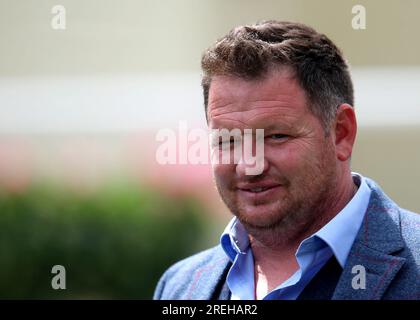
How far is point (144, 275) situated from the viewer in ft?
13.8

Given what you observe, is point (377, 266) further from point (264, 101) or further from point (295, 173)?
point (264, 101)

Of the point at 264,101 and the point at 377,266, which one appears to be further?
the point at 264,101

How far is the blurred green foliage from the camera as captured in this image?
417cm

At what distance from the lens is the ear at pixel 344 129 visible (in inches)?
87.4

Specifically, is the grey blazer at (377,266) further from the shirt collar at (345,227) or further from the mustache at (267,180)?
the mustache at (267,180)

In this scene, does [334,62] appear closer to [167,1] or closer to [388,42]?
[388,42]

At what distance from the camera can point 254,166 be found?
210 centimetres

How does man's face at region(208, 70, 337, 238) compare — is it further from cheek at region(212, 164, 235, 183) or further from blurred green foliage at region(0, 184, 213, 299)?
blurred green foliage at region(0, 184, 213, 299)

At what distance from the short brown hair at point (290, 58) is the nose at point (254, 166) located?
254 mm

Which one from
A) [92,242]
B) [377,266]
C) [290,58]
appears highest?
[290,58]

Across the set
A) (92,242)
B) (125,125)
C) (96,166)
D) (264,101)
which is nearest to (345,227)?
(264,101)

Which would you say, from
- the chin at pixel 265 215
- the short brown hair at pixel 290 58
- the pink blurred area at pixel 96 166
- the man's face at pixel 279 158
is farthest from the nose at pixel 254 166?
the pink blurred area at pixel 96 166

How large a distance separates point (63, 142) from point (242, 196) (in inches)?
113

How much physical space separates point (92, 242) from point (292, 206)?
2.40m
